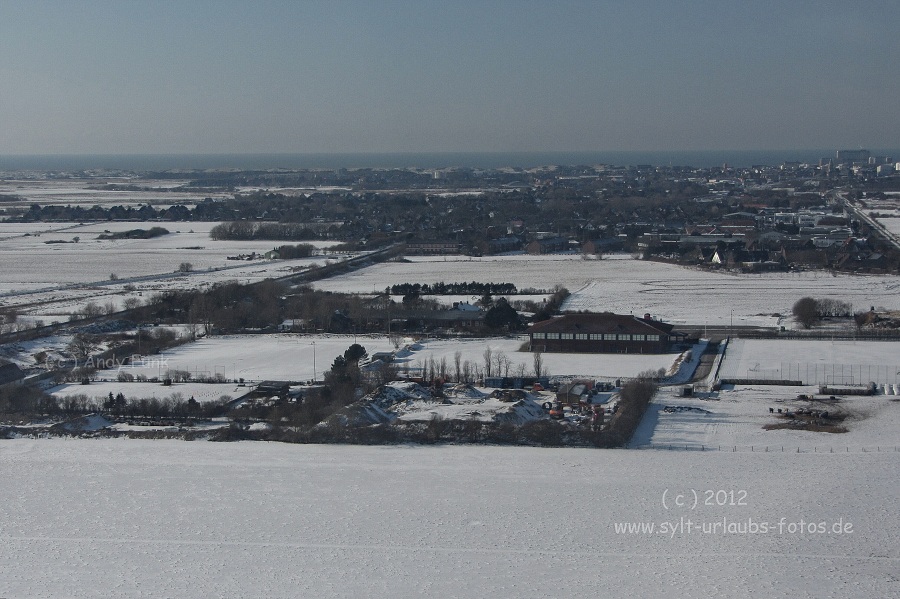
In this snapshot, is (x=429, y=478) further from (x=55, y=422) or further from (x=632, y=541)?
(x=55, y=422)

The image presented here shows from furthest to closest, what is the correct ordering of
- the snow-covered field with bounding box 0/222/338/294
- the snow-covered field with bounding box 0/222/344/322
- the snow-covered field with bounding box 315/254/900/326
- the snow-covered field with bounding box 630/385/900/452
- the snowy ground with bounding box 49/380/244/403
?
1. the snow-covered field with bounding box 0/222/338/294
2. the snow-covered field with bounding box 0/222/344/322
3. the snow-covered field with bounding box 315/254/900/326
4. the snowy ground with bounding box 49/380/244/403
5. the snow-covered field with bounding box 630/385/900/452

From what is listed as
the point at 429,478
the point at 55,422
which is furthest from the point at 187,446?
the point at 429,478

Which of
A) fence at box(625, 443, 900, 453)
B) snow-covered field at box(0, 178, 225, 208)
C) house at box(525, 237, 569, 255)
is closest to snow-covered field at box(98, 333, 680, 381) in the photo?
fence at box(625, 443, 900, 453)

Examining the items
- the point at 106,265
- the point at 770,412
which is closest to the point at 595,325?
the point at 770,412

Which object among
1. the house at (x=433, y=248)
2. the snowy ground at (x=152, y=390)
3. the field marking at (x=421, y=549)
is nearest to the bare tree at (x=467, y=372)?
the snowy ground at (x=152, y=390)

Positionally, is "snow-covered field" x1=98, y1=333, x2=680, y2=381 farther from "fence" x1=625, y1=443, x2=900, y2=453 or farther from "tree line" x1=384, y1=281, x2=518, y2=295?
"tree line" x1=384, y1=281, x2=518, y2=295
